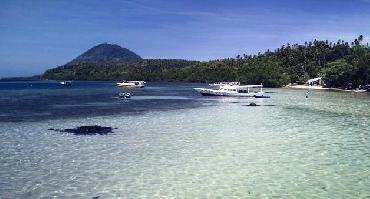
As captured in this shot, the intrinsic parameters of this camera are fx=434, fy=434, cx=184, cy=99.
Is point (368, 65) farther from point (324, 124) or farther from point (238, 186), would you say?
point (238, 186)

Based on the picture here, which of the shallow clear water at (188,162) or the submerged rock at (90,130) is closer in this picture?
the shallow clear water at (188,162)

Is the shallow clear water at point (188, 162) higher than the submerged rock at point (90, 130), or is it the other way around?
the submerged rock at point (90, 130)

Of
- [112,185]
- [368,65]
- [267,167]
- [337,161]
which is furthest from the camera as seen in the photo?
[368,65]

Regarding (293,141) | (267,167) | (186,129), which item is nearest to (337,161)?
(267,167)

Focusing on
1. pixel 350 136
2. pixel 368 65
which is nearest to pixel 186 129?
pixel 350 136

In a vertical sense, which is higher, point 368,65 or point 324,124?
point 368,65

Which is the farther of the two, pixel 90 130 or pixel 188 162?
pixel 90 130

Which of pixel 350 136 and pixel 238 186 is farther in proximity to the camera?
pixel 350 136

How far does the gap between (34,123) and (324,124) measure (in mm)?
36089

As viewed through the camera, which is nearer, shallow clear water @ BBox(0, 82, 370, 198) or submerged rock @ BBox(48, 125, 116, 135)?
shallow clear water @ BBox(0, 82, 370, 198)

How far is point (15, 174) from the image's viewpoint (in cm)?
2661

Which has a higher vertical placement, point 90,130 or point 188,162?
point 90,130

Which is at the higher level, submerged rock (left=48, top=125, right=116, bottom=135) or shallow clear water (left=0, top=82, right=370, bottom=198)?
submerged rock (left=48, top=125, right=116, bottom=135)

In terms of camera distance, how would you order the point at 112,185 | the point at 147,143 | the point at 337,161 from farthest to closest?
the point at 147,143
the point at 337,161
the point at 112,185
